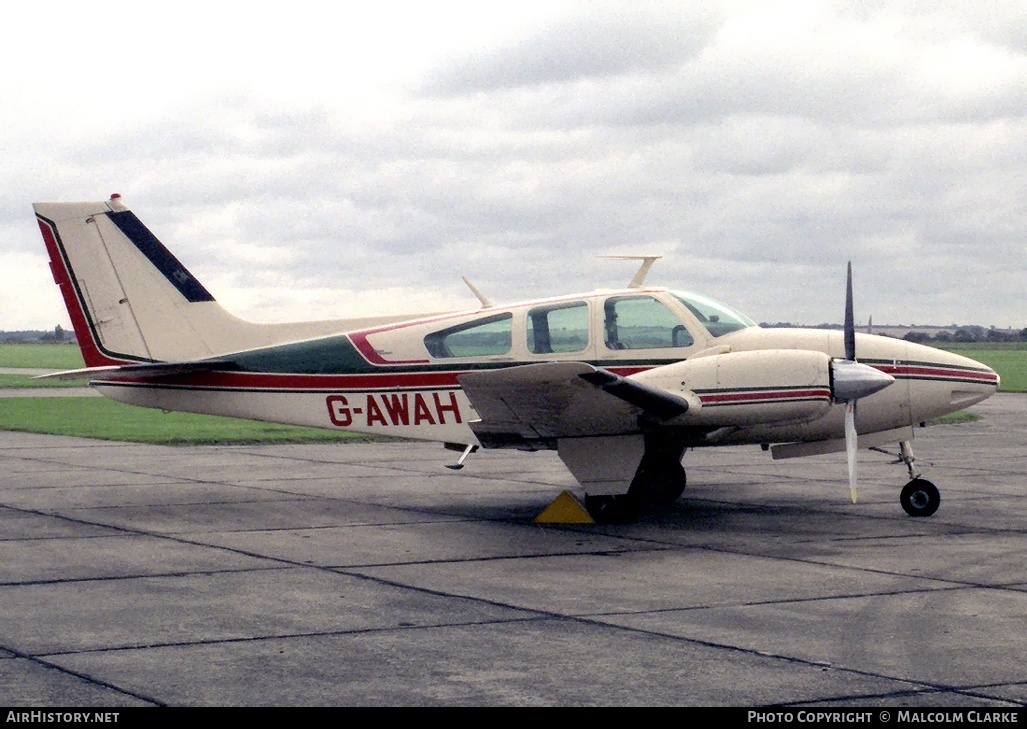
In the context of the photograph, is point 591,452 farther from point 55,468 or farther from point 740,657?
point 55,468

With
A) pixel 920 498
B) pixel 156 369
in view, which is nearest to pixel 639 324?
pixel 920 498

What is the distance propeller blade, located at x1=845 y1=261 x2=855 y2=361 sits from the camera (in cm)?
1270

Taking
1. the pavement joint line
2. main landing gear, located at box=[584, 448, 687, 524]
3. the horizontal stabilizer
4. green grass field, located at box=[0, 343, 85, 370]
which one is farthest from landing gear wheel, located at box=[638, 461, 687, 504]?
green grass field, located at box=[0, 343, 85, 370]

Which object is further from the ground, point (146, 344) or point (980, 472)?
point (146, 344)

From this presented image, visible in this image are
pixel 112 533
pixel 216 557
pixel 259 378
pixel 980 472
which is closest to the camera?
pixel 216 557

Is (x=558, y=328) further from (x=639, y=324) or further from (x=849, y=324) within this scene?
(x=849, y=324)

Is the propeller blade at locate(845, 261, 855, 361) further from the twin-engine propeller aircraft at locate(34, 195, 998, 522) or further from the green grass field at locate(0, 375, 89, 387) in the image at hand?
the green grass field at locate(0, 375, 89, 387)

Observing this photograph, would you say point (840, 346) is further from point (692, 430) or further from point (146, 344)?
point (146, 344)

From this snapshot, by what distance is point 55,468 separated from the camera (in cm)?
1864

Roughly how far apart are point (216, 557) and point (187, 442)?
13.7m

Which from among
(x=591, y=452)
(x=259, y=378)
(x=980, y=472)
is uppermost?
(x=259, y=378)
